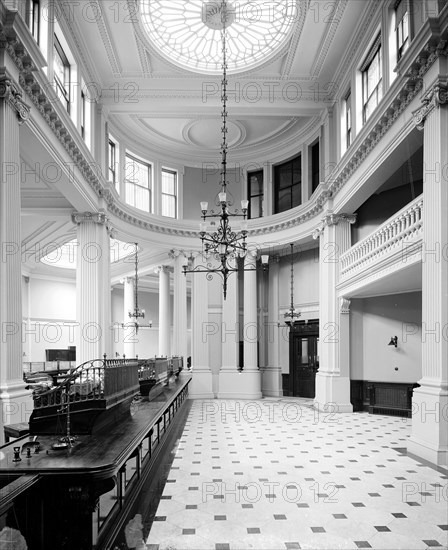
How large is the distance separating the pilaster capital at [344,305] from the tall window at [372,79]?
4500 mm

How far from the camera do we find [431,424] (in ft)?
21.7

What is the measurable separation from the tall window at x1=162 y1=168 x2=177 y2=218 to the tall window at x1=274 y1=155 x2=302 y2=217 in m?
3.62

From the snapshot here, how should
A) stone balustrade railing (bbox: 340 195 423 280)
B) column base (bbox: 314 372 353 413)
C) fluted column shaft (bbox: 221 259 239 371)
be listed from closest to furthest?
stone balustrade railing (bbox: 340 195 423 280) < column base (bbox: 314 372 353 413) < fluted column shaft (bbox: 221 259 239 371)

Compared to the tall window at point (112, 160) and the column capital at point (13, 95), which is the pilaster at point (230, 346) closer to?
the tall window at point (112, 160)

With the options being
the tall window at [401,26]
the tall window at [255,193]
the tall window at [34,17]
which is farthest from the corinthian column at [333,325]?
the tall window at [34,17]

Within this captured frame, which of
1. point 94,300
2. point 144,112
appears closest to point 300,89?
point 144,112

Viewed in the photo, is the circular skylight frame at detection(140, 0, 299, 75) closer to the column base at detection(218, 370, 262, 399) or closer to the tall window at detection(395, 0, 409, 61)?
the tall window at detection(395, 0, 409, 61)

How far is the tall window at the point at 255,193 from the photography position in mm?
16906

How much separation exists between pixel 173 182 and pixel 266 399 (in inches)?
327

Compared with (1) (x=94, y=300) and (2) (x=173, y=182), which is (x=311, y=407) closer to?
(1) (x=94, y=300)

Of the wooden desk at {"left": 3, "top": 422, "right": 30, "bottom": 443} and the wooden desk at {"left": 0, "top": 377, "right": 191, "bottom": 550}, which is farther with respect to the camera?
the wooden desk at {"left": 3, "top": 422, "right": 30, "bottom": 443}

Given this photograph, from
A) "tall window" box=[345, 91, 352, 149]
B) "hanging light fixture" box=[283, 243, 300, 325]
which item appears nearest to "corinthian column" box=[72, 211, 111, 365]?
"hanging light fixture" box=[283, 243, 300, 325]

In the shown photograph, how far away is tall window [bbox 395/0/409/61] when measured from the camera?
8.07m

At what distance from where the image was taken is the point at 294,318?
16375 millimetres
